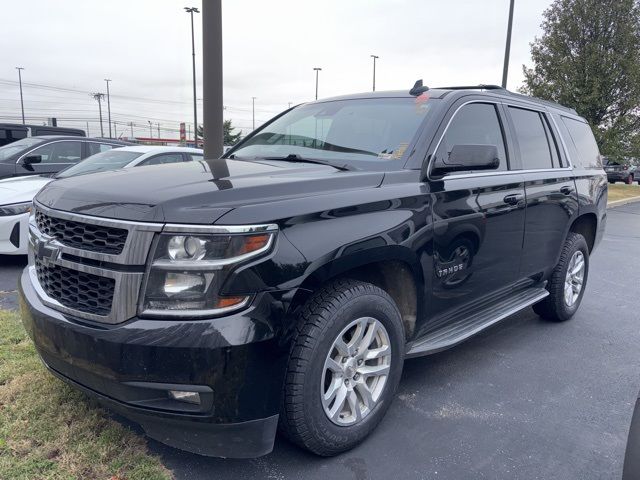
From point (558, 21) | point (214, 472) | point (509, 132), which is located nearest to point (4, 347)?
point (214, 472)

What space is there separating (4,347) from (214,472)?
6.61 feet

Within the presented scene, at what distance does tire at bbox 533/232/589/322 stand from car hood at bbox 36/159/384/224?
2.56 m

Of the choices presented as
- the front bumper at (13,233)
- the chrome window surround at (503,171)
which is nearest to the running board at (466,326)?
the chrome window surround at (503,171)

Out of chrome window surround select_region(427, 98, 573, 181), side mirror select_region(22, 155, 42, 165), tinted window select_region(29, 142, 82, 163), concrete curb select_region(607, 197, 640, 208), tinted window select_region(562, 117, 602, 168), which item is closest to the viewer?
chrome window surround select_region(427, 98, 573, 181)

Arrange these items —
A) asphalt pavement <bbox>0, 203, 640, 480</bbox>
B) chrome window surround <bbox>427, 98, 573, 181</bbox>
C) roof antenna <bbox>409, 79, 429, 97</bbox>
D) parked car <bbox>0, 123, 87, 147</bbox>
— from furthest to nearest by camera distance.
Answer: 1. parked car <bbox>0, 123, 87, 147</bbox>
2. roof antenna <bbox>409, 79, 429, 97</bbox>
3. chrome window surround <bbox>427, 98, 573, 181</bbox>
4. asphalt pavement <bbox>0, 203, 640, 480</bbox>

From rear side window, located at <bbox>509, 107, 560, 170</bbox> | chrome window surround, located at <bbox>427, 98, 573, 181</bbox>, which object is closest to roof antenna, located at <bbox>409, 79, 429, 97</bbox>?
chrome window surround, located at <bbox>427, 98, 573, 181</bbox>

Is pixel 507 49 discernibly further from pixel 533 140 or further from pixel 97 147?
pixel 533 140

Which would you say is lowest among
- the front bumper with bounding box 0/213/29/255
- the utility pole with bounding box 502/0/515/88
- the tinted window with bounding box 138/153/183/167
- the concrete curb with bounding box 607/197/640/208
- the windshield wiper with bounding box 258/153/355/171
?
the concrete curb with bounding box 607/197/640/208

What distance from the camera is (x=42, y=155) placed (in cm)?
820

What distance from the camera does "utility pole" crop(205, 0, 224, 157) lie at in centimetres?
584

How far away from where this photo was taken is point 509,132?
393cm

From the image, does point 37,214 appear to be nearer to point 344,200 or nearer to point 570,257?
point 344,200

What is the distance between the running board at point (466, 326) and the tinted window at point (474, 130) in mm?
1022

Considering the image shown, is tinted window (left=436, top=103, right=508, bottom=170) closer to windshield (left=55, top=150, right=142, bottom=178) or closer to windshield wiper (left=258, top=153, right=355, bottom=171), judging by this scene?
windshield wiper (left=258, top=153, right=355, bottom=171)
